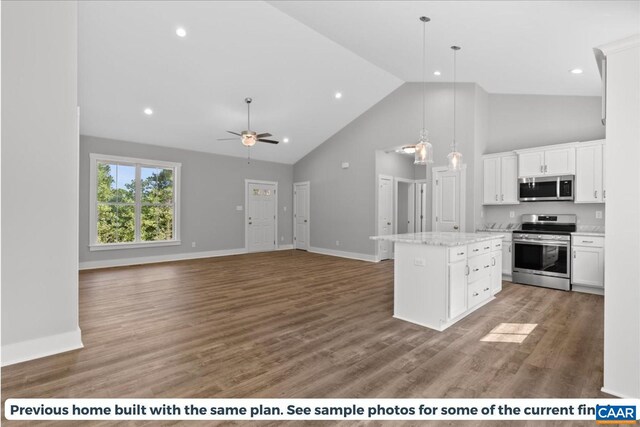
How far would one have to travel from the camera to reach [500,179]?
18.8ft

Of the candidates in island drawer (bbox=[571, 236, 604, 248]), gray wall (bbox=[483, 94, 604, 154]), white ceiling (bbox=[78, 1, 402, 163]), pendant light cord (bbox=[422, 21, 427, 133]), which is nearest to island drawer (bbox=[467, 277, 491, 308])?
island drawer (bbox=[571, 236, 604, 248])

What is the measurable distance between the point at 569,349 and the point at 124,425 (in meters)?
3.51

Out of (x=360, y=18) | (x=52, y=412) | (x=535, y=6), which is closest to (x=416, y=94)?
(x=360, y=18)

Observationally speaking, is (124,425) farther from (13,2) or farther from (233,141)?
(233,141)

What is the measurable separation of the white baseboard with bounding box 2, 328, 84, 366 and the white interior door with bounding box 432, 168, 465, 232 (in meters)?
5.93

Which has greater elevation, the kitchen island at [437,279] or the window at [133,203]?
the window at [133,203]

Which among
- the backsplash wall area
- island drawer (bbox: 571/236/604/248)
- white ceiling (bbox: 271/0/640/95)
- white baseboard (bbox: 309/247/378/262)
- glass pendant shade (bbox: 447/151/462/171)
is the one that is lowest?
white baseboard (bbox: 309/247/378/262)

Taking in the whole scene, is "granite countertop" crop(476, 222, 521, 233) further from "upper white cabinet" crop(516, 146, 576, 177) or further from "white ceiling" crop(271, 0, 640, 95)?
"white ceiling" crop(271, 0, 640, 95)

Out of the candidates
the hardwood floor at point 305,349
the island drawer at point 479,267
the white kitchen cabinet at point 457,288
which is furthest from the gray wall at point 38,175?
the island drawer at point 479,267

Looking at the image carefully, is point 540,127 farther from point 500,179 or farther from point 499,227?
point 499,227

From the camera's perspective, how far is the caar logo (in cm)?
186

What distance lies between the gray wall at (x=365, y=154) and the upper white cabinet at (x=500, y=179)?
1.14 ft

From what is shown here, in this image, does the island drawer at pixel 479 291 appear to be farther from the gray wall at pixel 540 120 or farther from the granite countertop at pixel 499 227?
the gray wall at pixel 540 120

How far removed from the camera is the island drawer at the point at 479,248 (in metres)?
3.70
